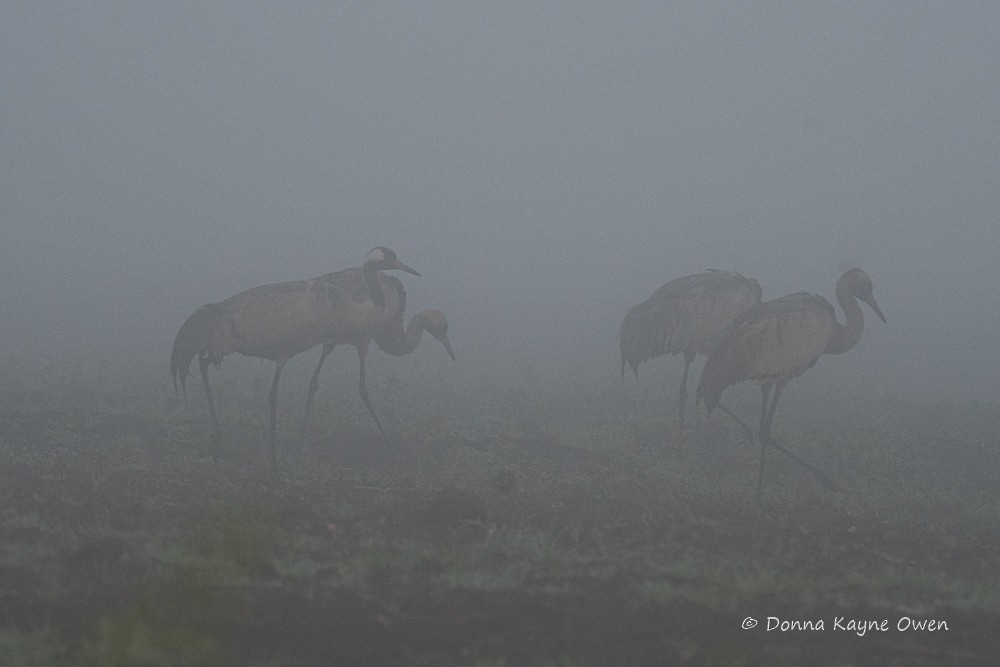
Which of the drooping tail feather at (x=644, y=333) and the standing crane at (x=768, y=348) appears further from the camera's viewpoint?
the drooping tail feather at (x=644, y=333)

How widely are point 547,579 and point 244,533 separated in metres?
1.69

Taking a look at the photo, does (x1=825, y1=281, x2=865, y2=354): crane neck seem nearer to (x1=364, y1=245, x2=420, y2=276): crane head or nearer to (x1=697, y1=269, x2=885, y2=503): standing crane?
(x1=697, y1=269, x2=885, y2=503): standing crane

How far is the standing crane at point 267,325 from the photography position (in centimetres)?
1033

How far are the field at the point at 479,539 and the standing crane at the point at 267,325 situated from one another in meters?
0.65

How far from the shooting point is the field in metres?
4.28

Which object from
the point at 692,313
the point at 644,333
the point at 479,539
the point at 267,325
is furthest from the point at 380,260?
the point at 479,539

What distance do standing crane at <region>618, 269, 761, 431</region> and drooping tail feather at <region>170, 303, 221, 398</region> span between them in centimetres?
418

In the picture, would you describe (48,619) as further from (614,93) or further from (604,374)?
(614,93)

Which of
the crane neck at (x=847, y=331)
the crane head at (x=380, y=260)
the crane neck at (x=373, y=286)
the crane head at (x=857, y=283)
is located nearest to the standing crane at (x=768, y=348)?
the crane neck at (x=847, y=331)

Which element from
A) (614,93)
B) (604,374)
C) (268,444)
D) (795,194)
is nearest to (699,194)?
(795,194)

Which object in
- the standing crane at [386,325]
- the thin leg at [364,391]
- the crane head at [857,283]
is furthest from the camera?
the standing crane at [386,325]

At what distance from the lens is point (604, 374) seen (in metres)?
16.9

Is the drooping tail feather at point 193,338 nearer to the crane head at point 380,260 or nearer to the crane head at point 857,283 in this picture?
the crane head at point 380,260

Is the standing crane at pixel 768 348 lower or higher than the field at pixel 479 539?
higher
